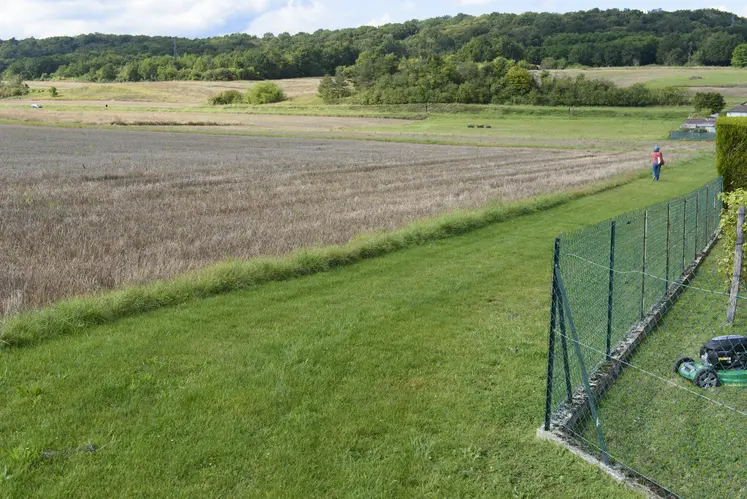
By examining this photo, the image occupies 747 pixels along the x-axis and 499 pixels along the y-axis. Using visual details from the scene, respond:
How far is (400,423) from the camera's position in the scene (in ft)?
19.2

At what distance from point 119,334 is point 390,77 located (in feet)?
390

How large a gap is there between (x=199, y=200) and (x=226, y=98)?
10506cm

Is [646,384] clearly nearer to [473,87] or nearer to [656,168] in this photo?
[656,168]

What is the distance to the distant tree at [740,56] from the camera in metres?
126

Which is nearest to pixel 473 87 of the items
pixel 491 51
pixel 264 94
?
pixel 264 94

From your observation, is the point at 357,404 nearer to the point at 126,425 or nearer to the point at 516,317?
the point at 126,425

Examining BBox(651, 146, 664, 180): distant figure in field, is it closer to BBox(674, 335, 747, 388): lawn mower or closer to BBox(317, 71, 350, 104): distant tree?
BBox(674, 335, 747, 388): lawn mower

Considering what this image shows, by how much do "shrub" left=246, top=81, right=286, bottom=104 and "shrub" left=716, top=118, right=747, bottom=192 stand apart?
10651 cm

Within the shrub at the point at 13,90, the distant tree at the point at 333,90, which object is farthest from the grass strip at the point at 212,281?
the shrub at the point at 13,90

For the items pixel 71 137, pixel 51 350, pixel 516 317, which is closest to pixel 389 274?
pixel 516 317

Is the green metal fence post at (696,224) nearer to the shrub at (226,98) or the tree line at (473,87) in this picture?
the tree line at (473,87)

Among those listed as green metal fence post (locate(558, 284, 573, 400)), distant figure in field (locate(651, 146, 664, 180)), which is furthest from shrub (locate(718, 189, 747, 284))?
distant figure in field (locate(651, 146, 664, 180))

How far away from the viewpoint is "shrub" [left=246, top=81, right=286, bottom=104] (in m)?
118

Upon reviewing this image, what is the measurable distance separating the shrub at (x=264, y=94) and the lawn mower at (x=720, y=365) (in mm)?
117546
